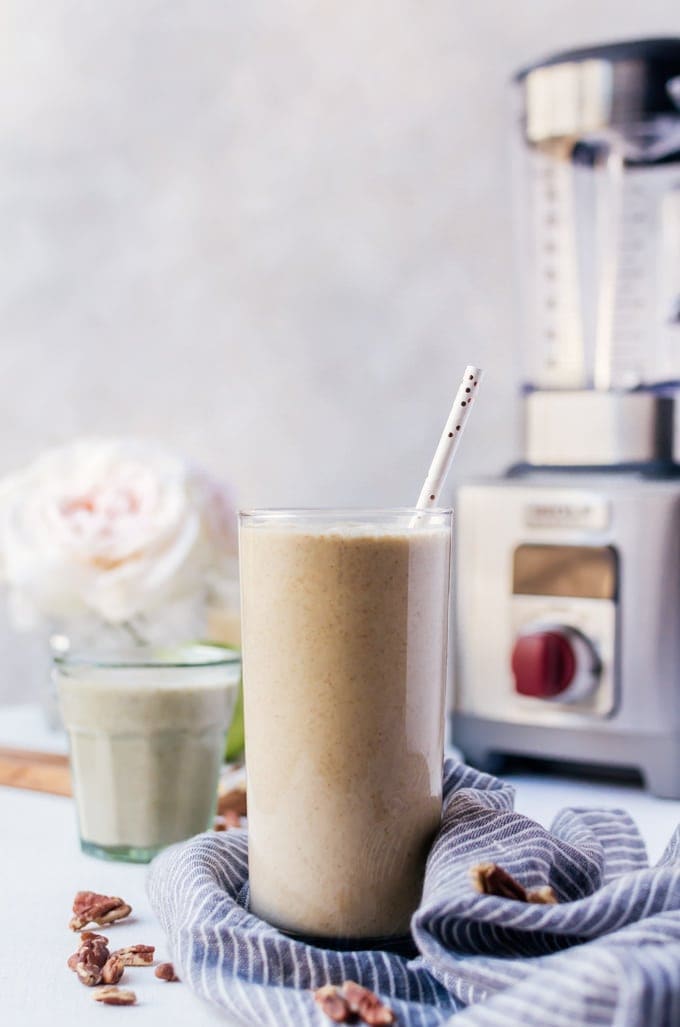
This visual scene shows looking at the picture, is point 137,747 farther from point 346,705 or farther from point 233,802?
point 346,705

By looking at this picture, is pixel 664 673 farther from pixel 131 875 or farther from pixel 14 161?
pixel 14 161

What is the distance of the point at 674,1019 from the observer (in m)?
0.50

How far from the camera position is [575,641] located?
1023 millimetres

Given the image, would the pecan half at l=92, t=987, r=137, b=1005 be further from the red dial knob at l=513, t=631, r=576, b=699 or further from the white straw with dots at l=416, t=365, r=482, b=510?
the red dial knob at l=513, t=631, r=576, b=699

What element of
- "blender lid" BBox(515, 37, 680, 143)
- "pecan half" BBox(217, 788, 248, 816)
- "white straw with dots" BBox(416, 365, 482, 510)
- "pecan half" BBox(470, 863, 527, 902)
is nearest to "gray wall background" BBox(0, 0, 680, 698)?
"blender lid" BBox(515, 37, 680, 143)

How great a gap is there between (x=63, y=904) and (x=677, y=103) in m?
0.80

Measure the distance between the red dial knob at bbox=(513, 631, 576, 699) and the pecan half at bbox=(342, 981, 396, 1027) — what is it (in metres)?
0.47

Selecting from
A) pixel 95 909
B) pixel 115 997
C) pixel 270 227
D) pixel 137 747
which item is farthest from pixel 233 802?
pixel 270 227

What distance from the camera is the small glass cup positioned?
85 cm

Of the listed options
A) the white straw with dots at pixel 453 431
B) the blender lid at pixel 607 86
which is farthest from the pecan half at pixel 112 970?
the blender lid at pixel 607 86

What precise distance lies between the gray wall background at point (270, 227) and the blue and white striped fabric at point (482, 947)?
84 cm

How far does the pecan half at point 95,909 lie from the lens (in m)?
0.71

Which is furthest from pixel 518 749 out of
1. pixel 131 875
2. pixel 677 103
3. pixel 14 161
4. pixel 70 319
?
pixel 14 161

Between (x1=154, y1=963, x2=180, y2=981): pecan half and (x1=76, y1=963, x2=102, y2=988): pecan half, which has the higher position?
(x1=76, y1=963, x2=102, y2=988): pecan half
